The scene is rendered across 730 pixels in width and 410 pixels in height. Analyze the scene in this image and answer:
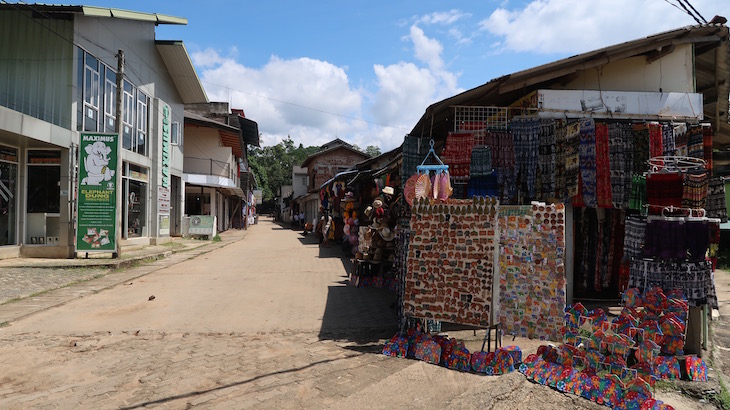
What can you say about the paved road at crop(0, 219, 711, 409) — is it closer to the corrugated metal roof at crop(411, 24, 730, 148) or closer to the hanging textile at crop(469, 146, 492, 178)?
the hanging textile at crop(469, 146, 492, 178)

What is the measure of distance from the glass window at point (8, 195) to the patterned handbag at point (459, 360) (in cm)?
1324

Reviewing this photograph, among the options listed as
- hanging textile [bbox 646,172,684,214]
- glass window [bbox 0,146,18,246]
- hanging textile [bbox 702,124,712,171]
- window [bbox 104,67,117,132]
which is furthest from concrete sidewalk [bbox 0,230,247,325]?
hanging textile [bbox 702,124,712,171]

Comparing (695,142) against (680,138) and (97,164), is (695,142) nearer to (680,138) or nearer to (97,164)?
(680,138)

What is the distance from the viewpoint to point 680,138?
6.57 meters

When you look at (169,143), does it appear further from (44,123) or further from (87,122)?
(44,123)

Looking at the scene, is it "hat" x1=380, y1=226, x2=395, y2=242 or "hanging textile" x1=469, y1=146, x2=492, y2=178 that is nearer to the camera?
"hanging textile" x1=469, y1=146, x2=492, y2=178

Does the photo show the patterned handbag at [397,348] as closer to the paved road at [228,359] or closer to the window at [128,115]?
the paved road at [228,359]

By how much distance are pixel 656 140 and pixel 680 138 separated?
0.58 m

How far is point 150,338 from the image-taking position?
5516 mm

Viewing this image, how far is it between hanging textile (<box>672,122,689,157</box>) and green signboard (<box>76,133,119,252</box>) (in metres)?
13.4

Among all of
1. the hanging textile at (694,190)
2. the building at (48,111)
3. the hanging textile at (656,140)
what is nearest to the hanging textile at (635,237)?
the hanging textile at (694,190)

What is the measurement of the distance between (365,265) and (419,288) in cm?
423

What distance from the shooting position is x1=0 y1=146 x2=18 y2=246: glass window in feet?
38.7

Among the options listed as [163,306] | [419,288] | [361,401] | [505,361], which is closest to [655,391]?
[505,361]
